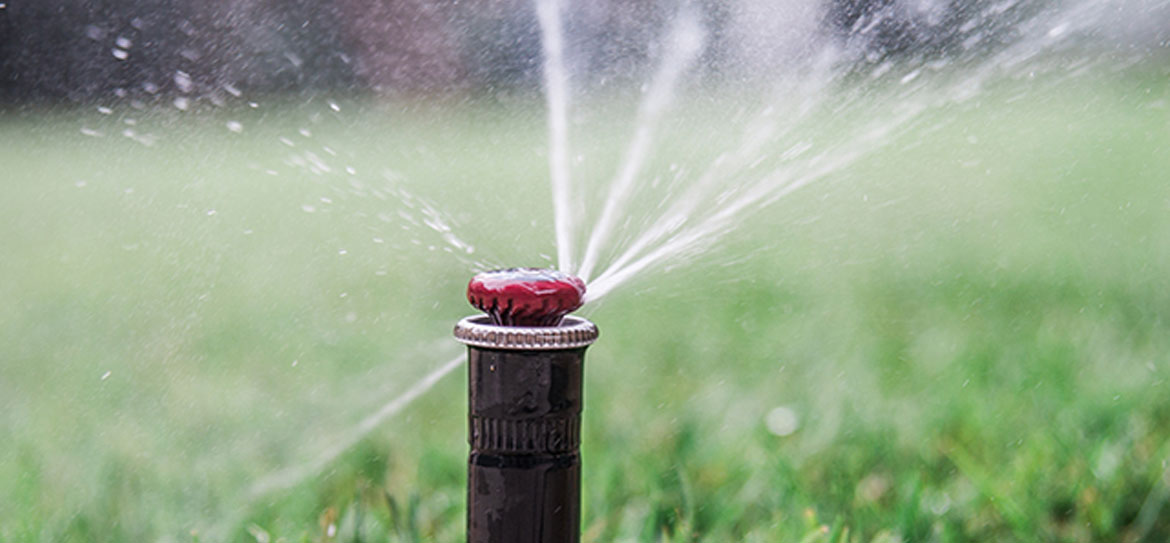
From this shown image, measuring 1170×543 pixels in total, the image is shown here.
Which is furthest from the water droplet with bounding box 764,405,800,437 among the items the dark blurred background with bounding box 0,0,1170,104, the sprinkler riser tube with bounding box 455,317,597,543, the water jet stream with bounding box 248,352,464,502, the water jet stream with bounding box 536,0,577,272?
the dark blurred background with bounding box 0,0,1170,104

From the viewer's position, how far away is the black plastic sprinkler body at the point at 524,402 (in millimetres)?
1375

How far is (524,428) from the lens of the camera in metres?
1.40

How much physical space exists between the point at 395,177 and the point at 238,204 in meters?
0.90

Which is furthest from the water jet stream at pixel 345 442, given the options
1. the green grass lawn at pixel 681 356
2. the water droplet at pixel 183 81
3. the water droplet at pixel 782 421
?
the water droplet at pixel 183 81

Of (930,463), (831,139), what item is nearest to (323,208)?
(831,139)

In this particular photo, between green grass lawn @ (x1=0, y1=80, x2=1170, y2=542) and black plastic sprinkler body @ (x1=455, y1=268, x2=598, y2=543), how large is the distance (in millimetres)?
539

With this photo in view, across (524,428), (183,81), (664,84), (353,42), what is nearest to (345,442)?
(524,428)

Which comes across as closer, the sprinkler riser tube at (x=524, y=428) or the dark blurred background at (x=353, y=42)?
the sprinkler riser tube at (x=524, y=428)

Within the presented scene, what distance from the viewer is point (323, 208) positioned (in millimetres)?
5172

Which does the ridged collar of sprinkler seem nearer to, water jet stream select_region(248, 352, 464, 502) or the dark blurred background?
water jet stream select_region(248, 352, 464, 502)

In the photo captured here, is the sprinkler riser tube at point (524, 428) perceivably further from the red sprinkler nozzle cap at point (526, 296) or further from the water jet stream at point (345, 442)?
the water jet stream at point (345, 442)

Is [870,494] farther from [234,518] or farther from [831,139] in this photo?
[831,139]

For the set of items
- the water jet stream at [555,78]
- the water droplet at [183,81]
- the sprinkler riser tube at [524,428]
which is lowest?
the water jet stream at [555,78]

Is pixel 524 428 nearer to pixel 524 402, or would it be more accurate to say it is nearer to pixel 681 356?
pixel 524 402
